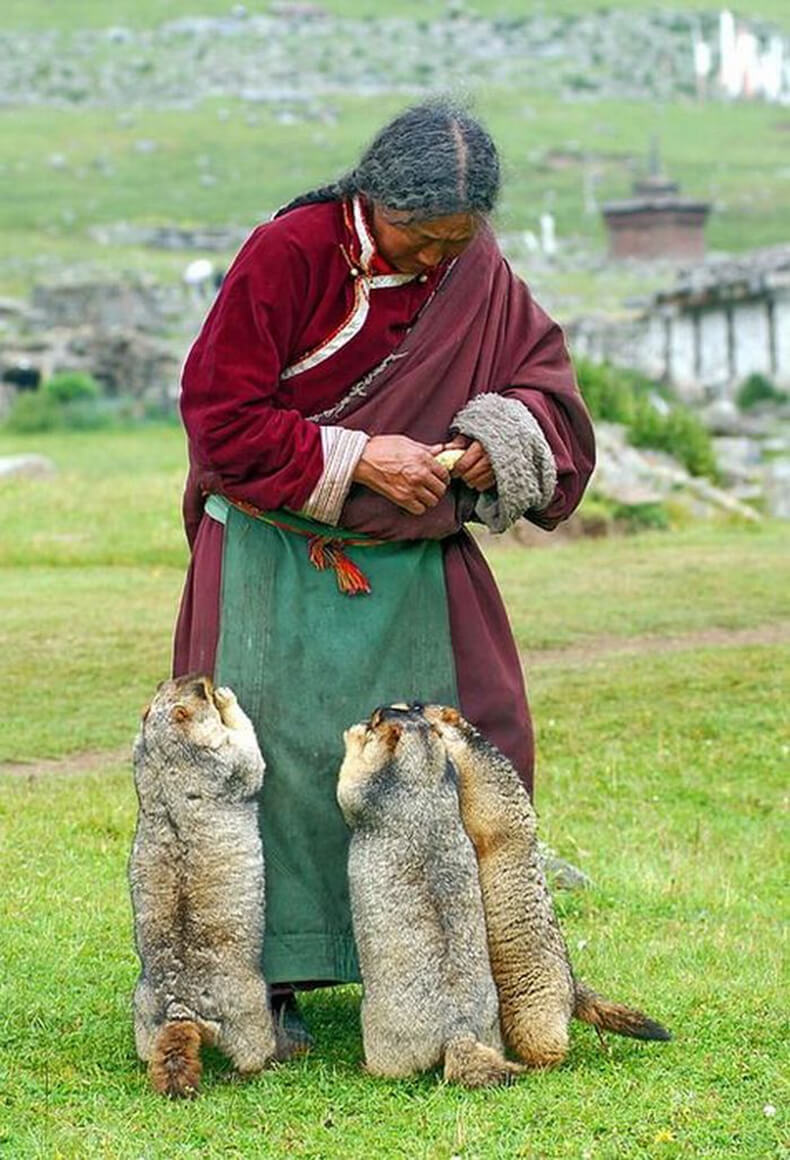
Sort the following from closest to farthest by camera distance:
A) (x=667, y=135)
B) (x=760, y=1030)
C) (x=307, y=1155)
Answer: (x=307, y=1155)
(x=760, y=1030)
(x=667, y=135)

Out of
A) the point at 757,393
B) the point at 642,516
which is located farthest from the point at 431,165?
the point at 757,393

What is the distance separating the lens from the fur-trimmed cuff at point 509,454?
534 centimetres

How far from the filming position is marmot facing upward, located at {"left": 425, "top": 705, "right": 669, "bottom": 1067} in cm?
537

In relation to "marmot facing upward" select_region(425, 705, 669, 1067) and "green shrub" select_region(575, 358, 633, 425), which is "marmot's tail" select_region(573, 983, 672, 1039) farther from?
"green shrub" select_region(575, 358, 633, 425)

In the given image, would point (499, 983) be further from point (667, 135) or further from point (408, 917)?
point (667, 135)

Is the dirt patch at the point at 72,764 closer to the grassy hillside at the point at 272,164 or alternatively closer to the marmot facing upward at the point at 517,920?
the marmot facing upward at the point at 517,920

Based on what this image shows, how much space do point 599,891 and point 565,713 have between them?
369 cm

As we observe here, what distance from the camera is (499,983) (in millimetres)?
5383

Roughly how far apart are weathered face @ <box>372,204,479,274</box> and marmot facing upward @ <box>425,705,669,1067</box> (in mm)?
1125

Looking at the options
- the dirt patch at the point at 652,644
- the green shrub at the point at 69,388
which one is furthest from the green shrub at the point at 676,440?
the dirt patch at the point at 652,644

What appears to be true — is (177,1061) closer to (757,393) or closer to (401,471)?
(401,471)

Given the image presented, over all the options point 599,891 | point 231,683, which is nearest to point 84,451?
point 599,891

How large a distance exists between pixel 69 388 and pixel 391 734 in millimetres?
25509

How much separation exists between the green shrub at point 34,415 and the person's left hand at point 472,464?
959 inches
